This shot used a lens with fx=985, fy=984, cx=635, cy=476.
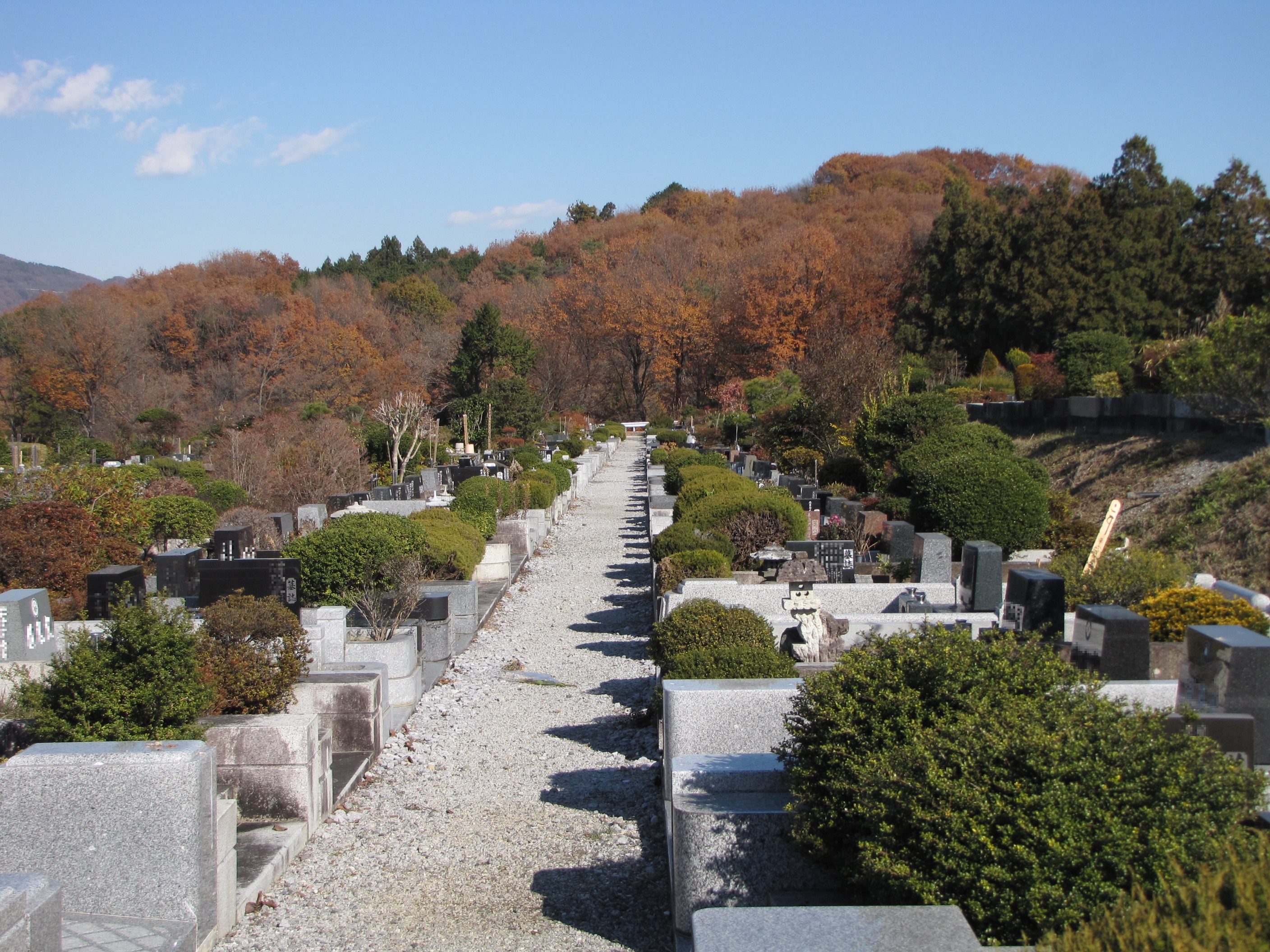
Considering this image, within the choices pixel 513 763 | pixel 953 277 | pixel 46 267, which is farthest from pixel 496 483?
pixel 46 267

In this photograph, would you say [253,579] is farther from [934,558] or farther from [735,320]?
[735,320]

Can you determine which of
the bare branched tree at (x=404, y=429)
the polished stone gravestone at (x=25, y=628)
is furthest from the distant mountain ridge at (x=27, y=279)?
the polished stone gravestone at (x=25, y=628)

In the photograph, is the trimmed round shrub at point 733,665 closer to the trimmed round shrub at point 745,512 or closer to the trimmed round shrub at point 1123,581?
→ the trimmed round shrub at point 1123,581

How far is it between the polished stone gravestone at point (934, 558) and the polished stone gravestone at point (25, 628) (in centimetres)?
878

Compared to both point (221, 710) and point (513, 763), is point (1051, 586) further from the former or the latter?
point (221, 710)

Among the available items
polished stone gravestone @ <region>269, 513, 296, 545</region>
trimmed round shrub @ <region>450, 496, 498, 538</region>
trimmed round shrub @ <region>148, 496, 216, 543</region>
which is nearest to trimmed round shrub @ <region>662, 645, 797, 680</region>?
trimmed round shrub @ <region>450, 496, 498, 538</region>

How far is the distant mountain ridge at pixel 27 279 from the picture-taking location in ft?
393

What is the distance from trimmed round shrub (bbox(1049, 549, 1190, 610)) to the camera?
938 cm

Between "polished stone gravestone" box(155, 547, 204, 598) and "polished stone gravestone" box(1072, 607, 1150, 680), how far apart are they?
827cm

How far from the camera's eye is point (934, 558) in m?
11.4

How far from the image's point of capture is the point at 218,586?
8.95 metres

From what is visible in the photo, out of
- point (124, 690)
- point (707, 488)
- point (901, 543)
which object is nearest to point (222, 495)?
point (707, 488)

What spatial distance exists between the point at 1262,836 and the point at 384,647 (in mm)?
6523

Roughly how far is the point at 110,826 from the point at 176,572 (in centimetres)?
639
